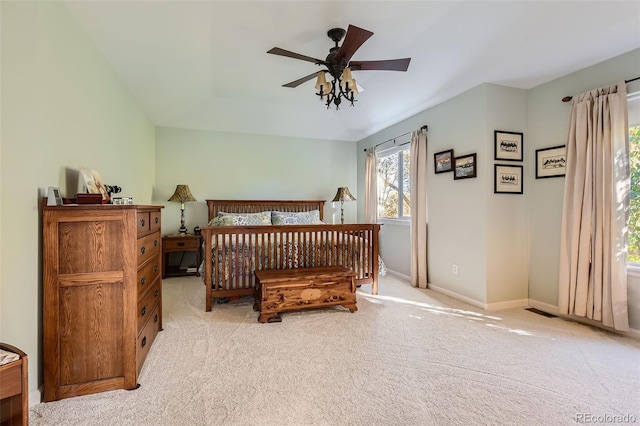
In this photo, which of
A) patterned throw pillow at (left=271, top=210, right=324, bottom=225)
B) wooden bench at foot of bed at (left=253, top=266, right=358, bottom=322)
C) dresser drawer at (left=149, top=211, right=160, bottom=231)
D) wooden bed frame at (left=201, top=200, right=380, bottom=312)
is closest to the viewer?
dresser drawer at (left=149, top=211, right=160, bottom=231)

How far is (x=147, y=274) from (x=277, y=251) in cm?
144

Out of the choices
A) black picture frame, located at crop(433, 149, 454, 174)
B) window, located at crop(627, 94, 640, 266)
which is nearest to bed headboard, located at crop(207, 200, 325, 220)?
black picture frame, located at crop(433, 149, 454, 174)

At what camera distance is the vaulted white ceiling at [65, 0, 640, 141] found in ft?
7.31

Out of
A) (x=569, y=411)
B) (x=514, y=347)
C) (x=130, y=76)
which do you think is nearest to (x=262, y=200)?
(x=130, y=76)

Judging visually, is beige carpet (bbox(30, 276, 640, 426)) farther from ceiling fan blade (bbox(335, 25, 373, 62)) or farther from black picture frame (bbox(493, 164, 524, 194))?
ceiling fan blade (bbox(335, 25, 373, 62))

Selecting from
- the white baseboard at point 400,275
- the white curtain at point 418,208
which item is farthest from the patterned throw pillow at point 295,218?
the white curtain at point 418,208

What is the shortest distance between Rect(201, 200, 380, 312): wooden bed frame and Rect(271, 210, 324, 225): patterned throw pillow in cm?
125

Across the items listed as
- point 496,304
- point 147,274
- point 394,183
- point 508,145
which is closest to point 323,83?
point 147,274

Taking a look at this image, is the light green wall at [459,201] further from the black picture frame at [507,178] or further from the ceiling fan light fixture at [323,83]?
the ceiling fan light fixture at [323,83]

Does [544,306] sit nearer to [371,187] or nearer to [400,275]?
[400,275]

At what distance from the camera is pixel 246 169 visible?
5.24 metres

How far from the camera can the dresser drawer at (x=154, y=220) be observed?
222cm

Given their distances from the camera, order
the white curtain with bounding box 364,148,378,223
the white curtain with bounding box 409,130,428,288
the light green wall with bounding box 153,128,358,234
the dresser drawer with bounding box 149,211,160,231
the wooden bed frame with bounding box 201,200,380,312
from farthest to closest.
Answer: the white curtain with bounding box 364,148,378,223 → the light green wall with bounding box 153,128,358,234 → the white curtain with bounding box 409,130,428,288 → the wooden bed frame with bounding box 201,200,380,312 → the dresser drawer with bounding box 149,211,160,231

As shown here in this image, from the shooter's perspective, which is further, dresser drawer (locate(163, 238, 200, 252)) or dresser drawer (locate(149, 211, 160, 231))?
dresser drawer (locate(163, 238, 200, 252))
